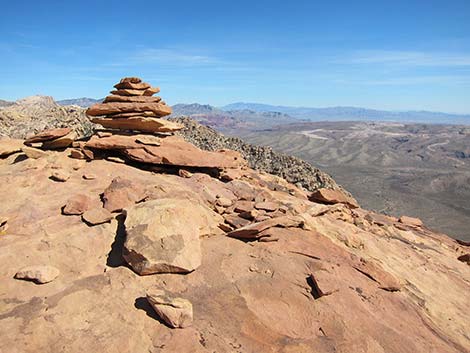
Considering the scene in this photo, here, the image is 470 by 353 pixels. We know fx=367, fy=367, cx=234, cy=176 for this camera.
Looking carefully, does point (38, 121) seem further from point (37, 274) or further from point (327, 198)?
point (37, 274)

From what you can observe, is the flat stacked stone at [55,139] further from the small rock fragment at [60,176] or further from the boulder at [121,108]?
the small rock fragment at [60,176]

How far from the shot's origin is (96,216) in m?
9.11

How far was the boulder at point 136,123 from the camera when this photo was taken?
1421 cm

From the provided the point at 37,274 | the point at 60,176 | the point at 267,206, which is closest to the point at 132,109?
the point at 60,176

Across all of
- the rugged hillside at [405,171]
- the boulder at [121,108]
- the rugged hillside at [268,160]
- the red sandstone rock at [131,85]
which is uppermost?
the red sandstone rock at [131,85]

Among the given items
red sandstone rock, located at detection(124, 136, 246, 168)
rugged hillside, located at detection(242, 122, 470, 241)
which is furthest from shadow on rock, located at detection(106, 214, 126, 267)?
rugged hillside, located at detection(242, 122, 470, 241)

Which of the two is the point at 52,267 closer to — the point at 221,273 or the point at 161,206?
the point at 161,206

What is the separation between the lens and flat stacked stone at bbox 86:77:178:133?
14.3 metres

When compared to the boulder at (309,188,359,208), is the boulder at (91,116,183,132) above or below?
above

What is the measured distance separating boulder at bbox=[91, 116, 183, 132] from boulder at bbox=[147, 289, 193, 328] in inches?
355

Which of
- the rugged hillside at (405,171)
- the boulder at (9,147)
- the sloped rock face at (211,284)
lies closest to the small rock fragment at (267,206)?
the sloped rock face at (211,284)

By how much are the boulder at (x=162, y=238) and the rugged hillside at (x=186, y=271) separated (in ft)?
0.10

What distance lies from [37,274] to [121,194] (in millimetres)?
3395

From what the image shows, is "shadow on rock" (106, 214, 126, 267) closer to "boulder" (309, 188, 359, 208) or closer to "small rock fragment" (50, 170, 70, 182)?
"small rock fragment" (50, 170, 70, 182)
